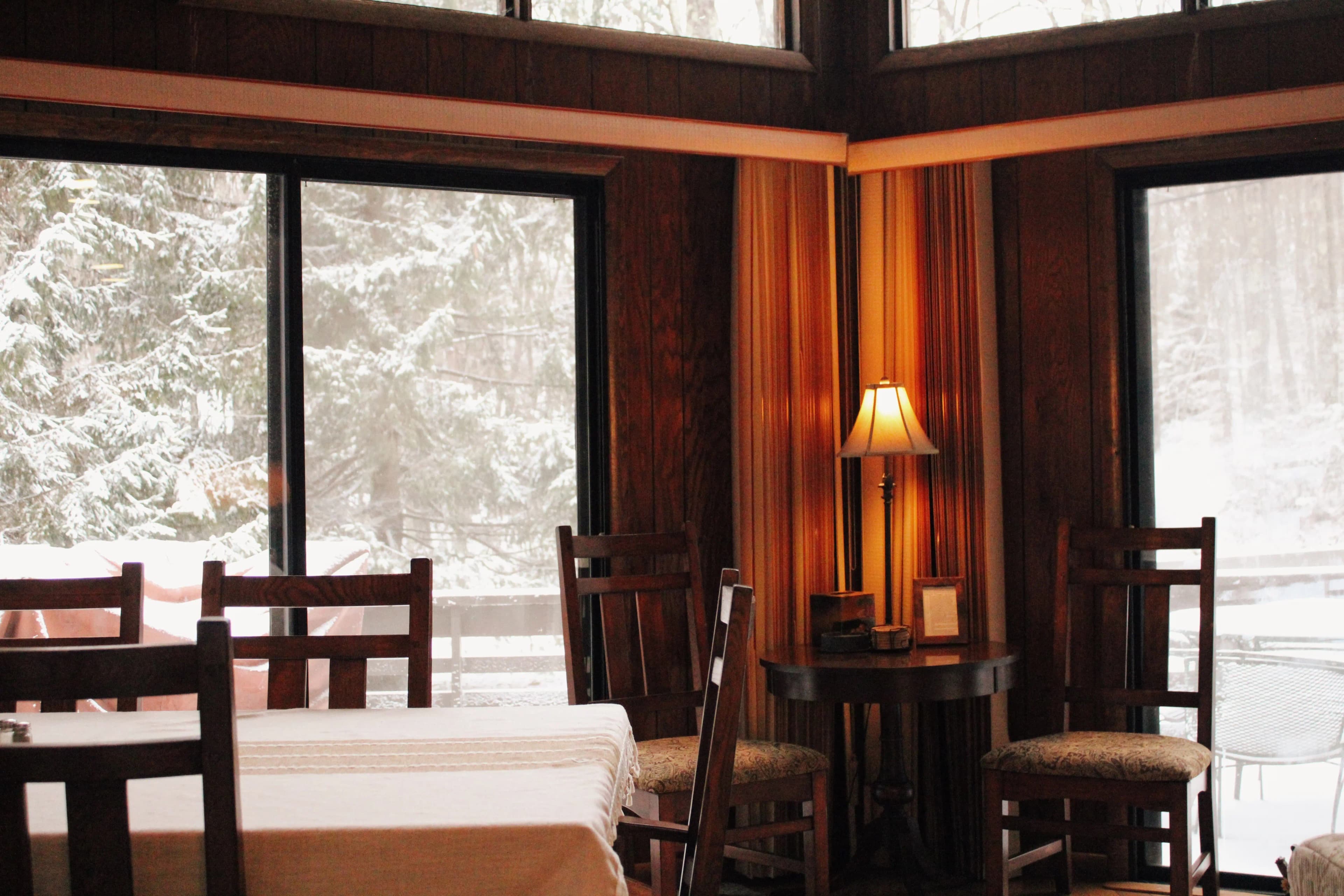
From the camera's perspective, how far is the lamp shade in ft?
12.0

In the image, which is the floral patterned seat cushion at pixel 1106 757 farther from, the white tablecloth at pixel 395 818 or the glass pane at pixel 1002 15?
the glass pane at pixel 1002 15

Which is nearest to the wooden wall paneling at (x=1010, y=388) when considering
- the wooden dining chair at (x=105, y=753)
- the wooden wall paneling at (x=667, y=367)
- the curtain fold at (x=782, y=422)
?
the curtain fold at (x=782, y=422)

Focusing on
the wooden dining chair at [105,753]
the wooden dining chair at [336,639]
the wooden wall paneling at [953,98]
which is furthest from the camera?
the wooden wall paneling at [953,98]

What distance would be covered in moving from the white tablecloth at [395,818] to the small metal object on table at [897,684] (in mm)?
1345

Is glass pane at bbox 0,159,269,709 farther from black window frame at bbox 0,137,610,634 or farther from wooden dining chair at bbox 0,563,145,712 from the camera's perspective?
wooden dining chair at bbox 0,563,145,712

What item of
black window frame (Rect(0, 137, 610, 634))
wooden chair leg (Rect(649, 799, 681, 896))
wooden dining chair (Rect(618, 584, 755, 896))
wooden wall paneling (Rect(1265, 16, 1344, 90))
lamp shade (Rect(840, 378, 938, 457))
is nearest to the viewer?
wooden dining chair (Rect(618, 584, 755, 896))

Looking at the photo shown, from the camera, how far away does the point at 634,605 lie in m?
3.59

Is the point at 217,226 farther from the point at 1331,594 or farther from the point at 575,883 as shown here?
the point at 1331,594

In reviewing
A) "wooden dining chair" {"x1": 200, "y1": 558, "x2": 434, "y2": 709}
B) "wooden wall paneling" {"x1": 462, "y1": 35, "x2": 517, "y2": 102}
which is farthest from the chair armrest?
"wooden wall paneling" {"x1": 462, "y1": 35, "x2": 517, "y2": 102}

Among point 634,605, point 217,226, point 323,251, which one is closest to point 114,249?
point 217,226

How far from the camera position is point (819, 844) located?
10.8 feet

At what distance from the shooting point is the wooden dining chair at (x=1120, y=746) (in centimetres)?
310

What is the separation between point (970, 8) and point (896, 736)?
2316 millimetres

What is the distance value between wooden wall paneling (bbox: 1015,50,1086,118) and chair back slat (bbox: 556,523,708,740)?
1701 millimetres
